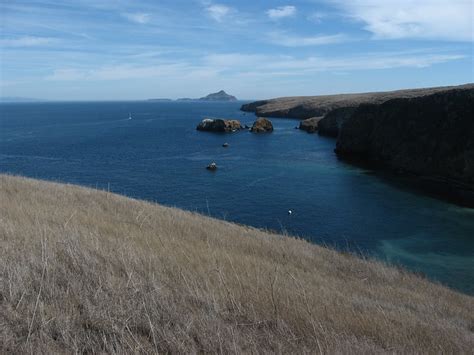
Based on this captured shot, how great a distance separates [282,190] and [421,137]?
905 inches

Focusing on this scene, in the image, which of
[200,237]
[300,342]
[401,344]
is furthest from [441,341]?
[200,237]

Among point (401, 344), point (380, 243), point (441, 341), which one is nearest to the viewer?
point (401, 344)

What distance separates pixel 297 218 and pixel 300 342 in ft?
90.0

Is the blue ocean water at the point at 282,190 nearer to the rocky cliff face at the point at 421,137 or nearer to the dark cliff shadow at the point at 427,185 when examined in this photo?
the dark cliff shadow at the point at 427,185

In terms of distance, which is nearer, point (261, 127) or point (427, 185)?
point (427, 185)

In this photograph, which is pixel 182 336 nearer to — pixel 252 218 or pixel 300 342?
pixel 300 342

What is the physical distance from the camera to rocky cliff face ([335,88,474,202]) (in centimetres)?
4594

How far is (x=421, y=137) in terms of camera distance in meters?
53.3

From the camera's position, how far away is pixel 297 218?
104 ft

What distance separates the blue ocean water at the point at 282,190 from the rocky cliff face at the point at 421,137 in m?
5.25

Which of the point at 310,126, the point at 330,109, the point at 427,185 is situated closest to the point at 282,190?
the point at 427,185

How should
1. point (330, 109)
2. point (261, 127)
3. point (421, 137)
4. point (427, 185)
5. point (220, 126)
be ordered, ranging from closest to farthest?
point (427, 185), point (421, 137), point (261, 127), point (220, 126), point (330, 109)

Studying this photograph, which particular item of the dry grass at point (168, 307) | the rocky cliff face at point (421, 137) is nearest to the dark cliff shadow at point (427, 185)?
the rocky cliff face at point (421, 137)

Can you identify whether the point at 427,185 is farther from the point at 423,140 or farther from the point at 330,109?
the point at 330,109
